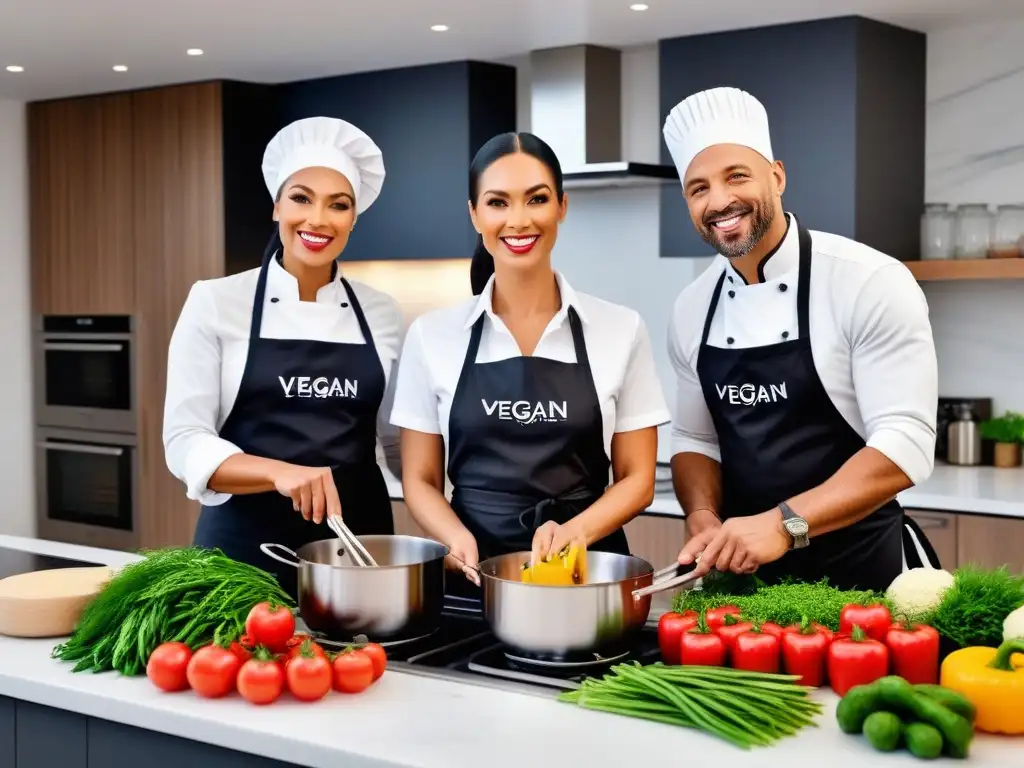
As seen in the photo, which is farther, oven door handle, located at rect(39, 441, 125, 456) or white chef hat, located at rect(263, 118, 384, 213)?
oven door handle, located at rect(39, 441, 125, 456)

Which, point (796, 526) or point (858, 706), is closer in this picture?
point (858, 706)

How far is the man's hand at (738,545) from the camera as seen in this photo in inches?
81.1

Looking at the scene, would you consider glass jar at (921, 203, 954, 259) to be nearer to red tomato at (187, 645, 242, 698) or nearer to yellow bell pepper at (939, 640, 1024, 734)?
yellow bell pepper at (939, 640, 1024, 734)

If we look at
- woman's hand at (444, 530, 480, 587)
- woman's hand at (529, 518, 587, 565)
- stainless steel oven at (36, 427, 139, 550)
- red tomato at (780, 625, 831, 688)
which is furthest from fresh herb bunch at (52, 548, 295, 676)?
stainless steel oven at (36, 427, 139, 550)

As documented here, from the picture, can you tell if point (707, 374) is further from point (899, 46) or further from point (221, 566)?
point (899, 46)

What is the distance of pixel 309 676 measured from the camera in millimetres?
1785

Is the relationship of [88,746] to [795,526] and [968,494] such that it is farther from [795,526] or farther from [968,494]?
[968,494]

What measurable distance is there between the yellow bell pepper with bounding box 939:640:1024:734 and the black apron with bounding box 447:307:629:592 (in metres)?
0.86

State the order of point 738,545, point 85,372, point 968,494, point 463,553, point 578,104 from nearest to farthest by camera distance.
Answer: point 738,545 → point 463,553 → point 968,494 → point 578,104 → point 85,372

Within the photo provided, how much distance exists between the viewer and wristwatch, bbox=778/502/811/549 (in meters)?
2.17

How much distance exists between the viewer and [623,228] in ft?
16.1

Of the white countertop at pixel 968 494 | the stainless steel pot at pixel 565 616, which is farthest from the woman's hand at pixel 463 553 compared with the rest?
the white countertop at pixel 968 494

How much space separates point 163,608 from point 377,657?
0.35 metres

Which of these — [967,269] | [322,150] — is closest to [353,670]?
[322,150]
